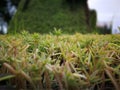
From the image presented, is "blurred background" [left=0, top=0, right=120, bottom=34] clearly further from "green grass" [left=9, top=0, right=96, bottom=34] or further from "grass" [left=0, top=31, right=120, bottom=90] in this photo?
"grass" [left=0, top=31, right=120, bottom=90]

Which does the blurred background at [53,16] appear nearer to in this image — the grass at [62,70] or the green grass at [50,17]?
the green grass at [50,17]

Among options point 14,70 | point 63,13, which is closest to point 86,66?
point 14,70

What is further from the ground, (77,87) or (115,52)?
(115,52)

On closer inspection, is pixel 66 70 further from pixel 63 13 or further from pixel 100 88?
pixel 63 13

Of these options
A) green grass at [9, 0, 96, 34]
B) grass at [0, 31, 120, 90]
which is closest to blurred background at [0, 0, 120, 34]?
green grass at [9, 0, 96, 34]

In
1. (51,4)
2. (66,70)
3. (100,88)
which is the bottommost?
(100,88)

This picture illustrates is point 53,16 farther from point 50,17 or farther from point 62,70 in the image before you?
point 62,70

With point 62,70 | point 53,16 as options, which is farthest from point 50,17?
point 62,70

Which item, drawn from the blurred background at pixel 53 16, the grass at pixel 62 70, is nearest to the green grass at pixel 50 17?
the blurred background at pixel 53 16
